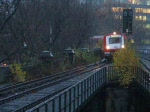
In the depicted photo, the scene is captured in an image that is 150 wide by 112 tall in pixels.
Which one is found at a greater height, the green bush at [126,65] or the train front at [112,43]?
the train front at [112,43]

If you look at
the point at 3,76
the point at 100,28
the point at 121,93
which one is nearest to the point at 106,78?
the point at 121,93

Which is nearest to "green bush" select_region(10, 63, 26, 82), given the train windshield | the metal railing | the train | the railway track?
the railway track

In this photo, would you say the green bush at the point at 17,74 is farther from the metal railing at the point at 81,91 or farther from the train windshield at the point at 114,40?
the train windshield at the point at 114,40

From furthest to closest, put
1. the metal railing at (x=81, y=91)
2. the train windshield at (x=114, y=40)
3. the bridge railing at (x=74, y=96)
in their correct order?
1. the train windshield at (x=114, y=40)
2. the metal railing at (x=81, y=91)
3. the bridge railing at (x=74, y=96)

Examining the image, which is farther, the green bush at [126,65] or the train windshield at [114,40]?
the train windshield at [114,40]

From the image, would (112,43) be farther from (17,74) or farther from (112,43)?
(17,74)

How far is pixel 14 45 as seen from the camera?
37.9 meters

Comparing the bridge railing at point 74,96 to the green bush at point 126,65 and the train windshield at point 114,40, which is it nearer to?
the green bush at point 126,65

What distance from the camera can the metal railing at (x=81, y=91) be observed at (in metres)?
13.2

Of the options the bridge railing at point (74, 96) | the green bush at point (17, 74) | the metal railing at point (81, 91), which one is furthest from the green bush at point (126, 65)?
the green bush at point (17, 74)

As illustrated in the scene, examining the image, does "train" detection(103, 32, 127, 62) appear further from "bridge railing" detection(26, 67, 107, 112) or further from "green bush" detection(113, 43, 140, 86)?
"bridge railing" detection(26, 67, 107, 112)

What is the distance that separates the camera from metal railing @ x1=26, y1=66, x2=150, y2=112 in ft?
43.3

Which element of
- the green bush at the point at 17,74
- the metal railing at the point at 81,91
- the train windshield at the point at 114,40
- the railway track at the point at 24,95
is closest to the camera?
the metal railing at the point at 81,91

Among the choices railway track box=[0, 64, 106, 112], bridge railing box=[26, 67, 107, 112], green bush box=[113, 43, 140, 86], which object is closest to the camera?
bridge railing box=[26, 67, 107, 112]
